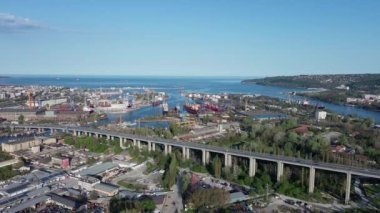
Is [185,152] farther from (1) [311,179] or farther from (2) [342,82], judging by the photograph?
(2) [342,82]

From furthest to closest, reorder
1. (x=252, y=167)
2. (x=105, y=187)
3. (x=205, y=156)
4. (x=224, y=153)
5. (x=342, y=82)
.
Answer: (x=342, y=82), (x=205, y=156), (x=224, y=153), (x=252, y=167), (x=105, y=187)

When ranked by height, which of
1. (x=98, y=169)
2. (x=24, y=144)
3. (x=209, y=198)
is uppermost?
(x=209, y=198)

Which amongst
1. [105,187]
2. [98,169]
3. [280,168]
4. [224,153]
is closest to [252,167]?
[280,168]

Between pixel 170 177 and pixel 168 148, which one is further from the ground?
pixel 170 177

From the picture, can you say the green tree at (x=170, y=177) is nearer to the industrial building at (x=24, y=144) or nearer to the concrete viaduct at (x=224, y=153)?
the concrete viaduct at (x=224, y=153)

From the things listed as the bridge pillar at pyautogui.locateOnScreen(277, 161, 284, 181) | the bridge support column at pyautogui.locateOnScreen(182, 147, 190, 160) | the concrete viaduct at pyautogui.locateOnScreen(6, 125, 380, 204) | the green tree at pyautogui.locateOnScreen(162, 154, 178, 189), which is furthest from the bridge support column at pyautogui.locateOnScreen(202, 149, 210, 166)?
the bridge pillar at pyautogui.locateOnScreen(277, 161, 284, 181)

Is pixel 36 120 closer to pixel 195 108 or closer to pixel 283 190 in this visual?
pixel 195 108

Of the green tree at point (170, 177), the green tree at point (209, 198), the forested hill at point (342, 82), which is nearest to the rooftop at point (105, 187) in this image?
the green tree at point (170, 177)

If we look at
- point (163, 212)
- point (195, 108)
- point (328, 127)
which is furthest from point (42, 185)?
point (195, 108)
